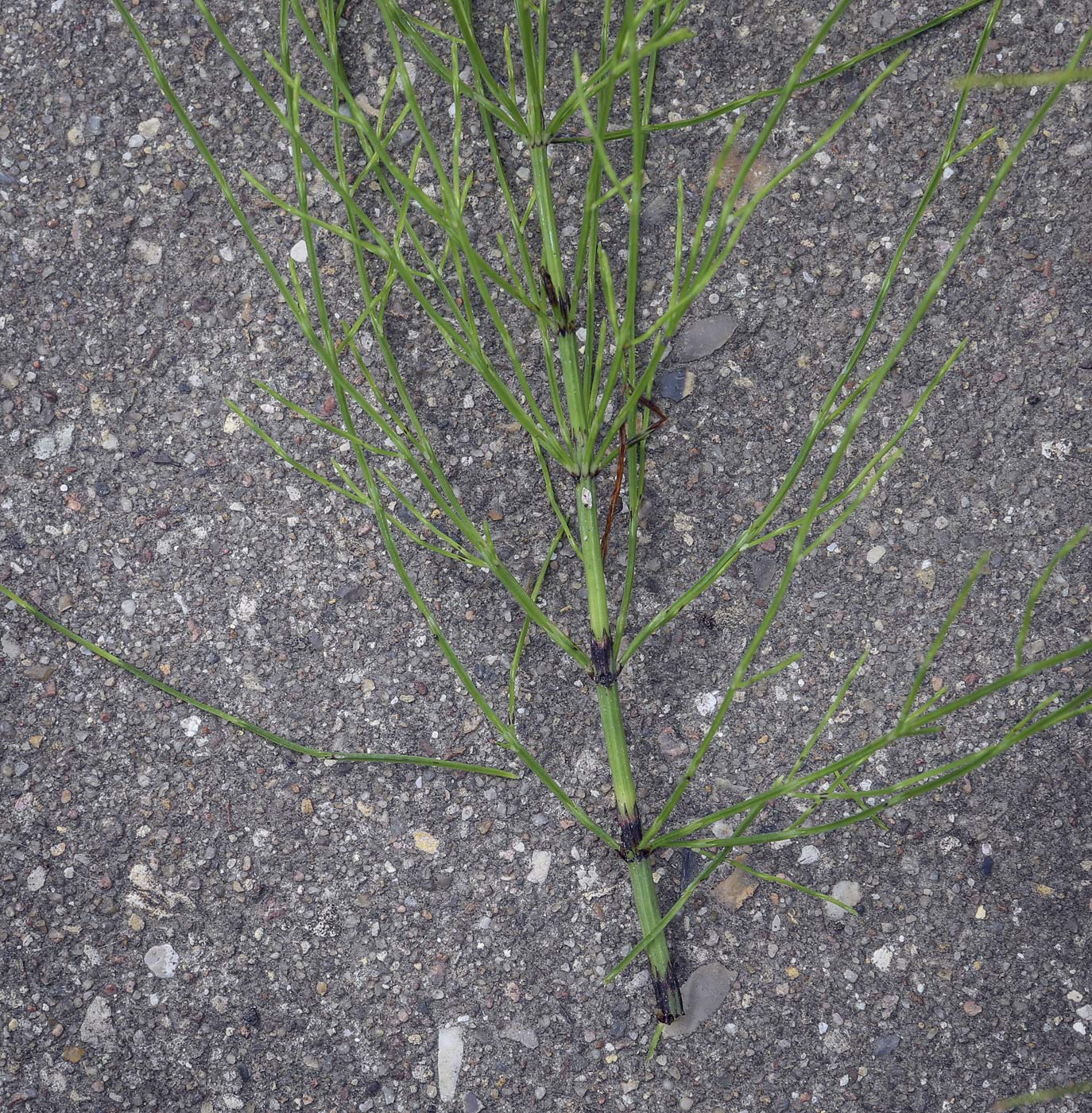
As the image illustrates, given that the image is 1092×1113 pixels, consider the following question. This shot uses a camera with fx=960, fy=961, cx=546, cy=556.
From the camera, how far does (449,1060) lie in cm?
112

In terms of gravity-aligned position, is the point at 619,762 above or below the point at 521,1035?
above

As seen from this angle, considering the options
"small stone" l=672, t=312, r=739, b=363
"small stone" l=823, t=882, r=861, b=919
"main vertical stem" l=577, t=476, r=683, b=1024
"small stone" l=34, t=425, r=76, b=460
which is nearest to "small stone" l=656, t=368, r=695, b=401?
"small stone" l=672, t=312, r=739, b=363

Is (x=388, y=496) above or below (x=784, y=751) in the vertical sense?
above

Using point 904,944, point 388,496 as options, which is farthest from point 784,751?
point 388,496

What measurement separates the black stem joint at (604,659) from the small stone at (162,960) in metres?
0.60

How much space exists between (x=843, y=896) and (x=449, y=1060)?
0.49 metres

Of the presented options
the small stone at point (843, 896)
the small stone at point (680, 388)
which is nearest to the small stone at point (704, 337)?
the small stone at point (680, 388)

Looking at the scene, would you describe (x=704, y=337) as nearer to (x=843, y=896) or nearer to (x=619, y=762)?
(x=619, y=762)

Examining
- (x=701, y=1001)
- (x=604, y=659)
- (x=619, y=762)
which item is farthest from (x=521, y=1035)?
(x=604, y=659)

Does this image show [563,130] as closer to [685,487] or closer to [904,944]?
[685,487]

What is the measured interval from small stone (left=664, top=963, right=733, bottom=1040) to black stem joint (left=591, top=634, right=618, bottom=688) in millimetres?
367

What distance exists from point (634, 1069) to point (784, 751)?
40 cm

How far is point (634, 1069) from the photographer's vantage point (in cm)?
111

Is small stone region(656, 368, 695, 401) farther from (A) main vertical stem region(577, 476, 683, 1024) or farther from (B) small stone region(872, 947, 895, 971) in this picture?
(B) small stone region(872, 947, 895, 971)
